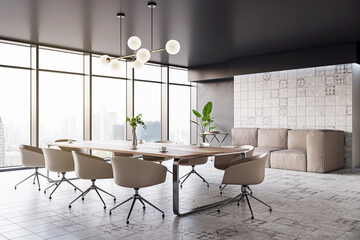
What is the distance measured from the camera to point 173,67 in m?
10.4

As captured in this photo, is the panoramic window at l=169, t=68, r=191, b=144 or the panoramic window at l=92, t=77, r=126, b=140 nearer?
the panoramic window at l=92, t=77, r=126, b=140

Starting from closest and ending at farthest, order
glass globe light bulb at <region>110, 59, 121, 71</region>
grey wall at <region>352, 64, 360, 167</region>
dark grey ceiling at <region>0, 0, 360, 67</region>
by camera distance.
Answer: dark grey ceiling at <region>0, 0, 360, 67</region>
glass globe light bulb at <region>110, 59, 121, 71</region>
grey wall at <region>352, 64, 360, 167</region>

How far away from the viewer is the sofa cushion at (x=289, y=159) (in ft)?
23.3

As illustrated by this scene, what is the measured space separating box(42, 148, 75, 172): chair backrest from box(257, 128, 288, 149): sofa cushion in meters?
5.03

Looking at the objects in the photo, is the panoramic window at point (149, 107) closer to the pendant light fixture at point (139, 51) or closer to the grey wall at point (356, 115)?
the pendant light fixture at point (139, 51)

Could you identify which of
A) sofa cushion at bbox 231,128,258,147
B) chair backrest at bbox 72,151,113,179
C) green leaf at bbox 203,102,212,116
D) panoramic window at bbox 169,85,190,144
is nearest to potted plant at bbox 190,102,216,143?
green leaf at bbox 203,102,212,116

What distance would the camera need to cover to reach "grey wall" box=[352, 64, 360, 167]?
24.6 ft

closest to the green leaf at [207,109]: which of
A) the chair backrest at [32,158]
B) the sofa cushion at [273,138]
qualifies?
the sofa cushion at [273,138]

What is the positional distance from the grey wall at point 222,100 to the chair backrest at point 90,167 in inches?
251

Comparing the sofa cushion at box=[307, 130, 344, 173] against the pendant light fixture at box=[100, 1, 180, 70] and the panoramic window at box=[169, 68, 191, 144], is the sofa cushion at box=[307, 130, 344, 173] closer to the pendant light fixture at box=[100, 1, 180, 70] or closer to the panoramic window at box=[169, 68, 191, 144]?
the pendant light fixture at box=[100, 1, 180, 70]

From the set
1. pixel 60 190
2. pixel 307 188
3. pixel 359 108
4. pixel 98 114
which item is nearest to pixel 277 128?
pixel 359 108

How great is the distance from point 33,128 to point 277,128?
560 cm

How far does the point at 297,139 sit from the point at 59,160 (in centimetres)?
527

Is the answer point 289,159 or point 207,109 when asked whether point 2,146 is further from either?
point 289,159
